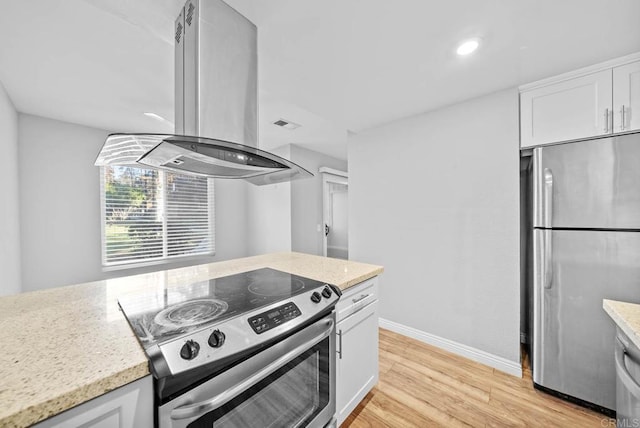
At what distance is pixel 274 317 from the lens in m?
0.99

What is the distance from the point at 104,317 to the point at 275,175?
3.67 ft

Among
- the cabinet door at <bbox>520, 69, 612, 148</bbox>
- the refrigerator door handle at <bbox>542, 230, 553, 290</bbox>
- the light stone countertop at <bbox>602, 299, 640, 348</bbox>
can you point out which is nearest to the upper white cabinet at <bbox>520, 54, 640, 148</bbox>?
the cabinet door at <bbox>520, 69, 612, 148</bbox>

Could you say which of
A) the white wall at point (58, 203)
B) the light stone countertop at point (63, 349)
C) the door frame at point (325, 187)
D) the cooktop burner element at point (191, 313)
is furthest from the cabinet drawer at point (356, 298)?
the white wall at point (58, 203)

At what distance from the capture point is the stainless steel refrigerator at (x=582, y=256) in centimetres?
151

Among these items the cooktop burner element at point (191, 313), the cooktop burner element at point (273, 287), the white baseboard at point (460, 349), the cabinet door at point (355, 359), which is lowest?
the white baseboard at point (460, 349)

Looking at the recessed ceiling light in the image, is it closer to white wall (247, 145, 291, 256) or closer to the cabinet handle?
the cabinet handle

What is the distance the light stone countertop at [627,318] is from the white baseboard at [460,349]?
44.3 inches

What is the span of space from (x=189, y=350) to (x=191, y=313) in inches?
10.3

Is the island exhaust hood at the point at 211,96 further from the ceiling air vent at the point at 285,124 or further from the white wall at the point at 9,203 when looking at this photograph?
the white wall at the point at 9,203

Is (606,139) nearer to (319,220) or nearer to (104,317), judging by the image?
(104,317)

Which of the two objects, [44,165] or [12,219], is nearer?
[12,219]

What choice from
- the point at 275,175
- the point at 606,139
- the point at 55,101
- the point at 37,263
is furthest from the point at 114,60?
the point at 606,139

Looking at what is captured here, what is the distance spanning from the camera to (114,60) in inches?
68.5

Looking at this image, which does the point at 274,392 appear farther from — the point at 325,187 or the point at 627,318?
the point at 325,187
